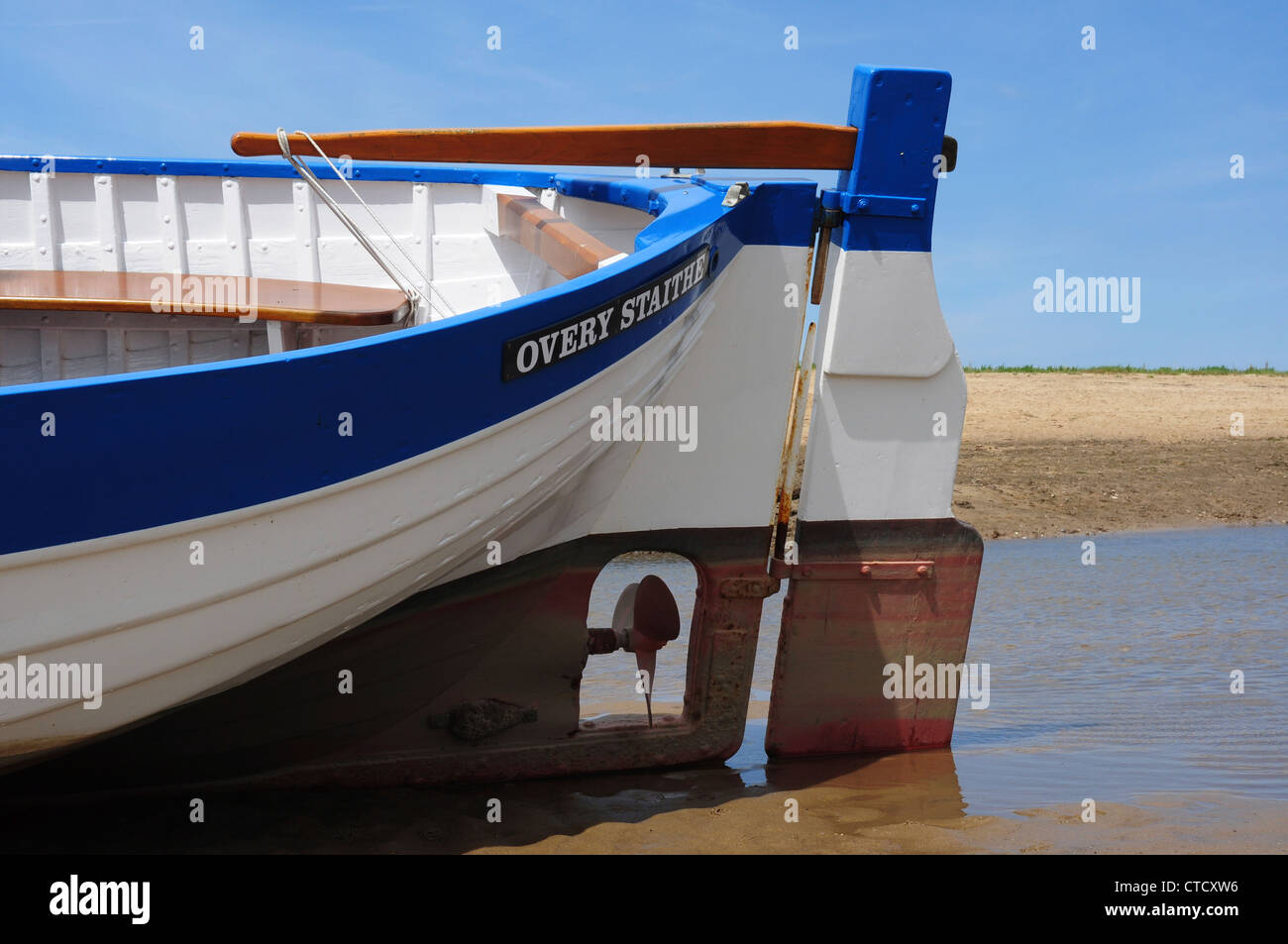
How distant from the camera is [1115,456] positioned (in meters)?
12.8

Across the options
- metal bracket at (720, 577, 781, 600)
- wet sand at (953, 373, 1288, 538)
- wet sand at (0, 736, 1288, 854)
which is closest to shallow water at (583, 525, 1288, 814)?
wet sand at (0, 736, 1288, 854)

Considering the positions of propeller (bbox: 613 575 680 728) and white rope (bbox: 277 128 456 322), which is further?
propeller (bbox: 613 575 680 728)

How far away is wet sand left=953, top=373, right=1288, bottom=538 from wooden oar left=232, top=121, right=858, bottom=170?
23.0ft

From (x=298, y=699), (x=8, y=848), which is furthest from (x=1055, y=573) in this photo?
(x=8, y=848)

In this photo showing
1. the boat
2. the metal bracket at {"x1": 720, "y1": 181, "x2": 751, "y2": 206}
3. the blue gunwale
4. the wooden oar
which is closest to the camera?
the blue gunwale

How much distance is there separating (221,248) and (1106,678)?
458 centimetres

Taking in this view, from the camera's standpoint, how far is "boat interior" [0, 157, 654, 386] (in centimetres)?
521

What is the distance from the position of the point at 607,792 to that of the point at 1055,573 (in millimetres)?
5720

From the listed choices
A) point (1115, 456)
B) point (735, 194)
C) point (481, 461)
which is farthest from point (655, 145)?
point (1115, 456)

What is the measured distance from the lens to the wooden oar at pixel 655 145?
390 cm

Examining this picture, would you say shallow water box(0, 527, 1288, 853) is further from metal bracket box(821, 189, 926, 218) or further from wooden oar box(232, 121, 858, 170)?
wooden oar box(232, 121, 858, 170)

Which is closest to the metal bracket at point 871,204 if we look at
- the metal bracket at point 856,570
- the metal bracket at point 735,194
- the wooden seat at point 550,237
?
the metal bracket at point 735,194

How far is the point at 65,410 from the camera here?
2420 mm

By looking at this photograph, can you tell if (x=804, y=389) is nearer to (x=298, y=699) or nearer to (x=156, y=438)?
(x=298, y=699)
